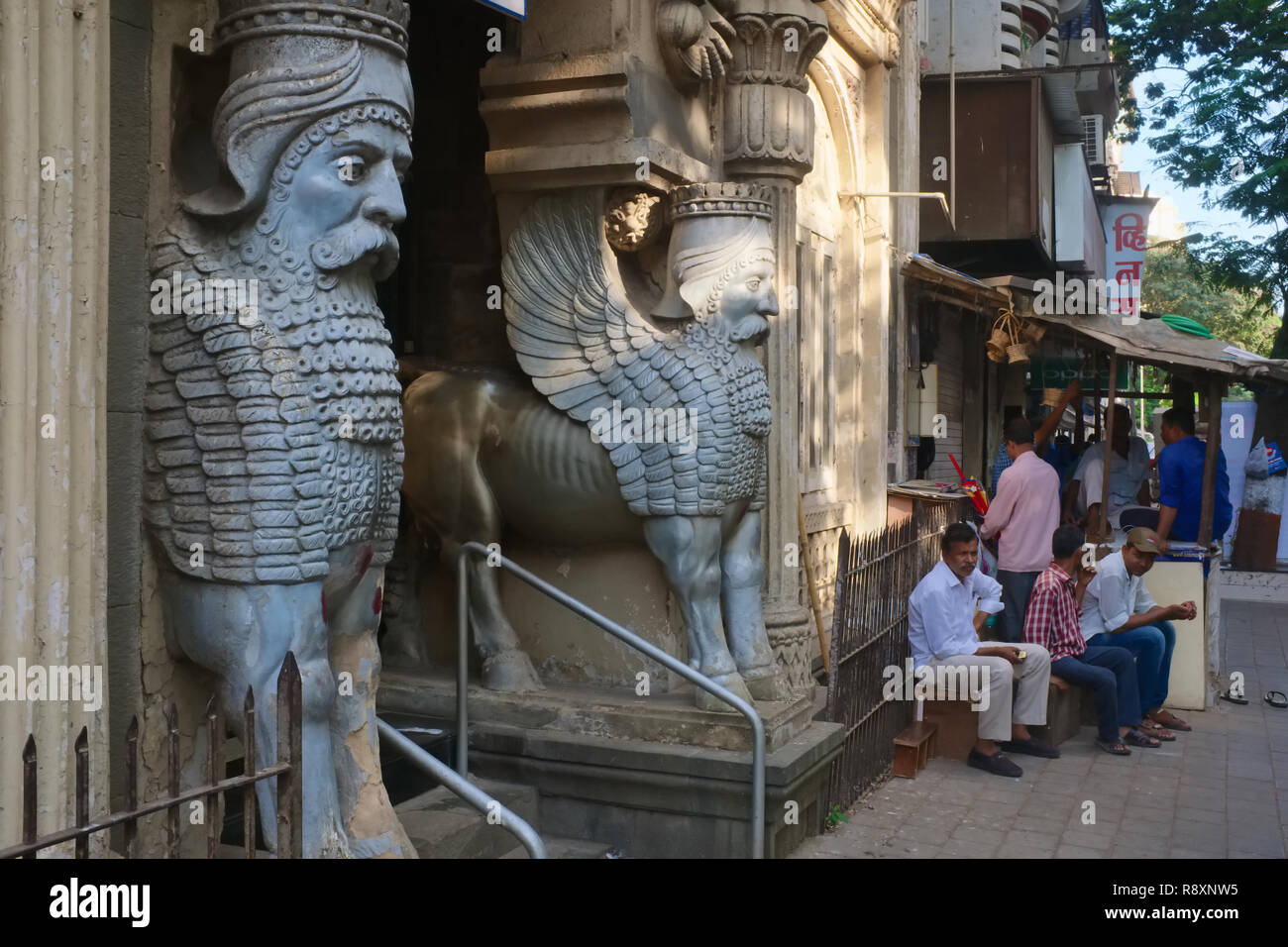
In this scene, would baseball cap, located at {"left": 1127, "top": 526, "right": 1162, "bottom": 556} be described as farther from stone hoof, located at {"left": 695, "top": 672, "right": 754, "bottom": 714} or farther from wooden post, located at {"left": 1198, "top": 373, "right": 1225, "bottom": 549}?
stone hoof, located at {"left": 695, "top": 672, "right": 754, "bottom": 714}

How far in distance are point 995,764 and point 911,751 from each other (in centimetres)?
53

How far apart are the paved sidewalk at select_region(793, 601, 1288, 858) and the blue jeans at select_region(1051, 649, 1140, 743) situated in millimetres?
200

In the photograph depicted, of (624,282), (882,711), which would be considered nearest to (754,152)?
(624,282)

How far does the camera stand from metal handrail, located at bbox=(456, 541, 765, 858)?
4.89m

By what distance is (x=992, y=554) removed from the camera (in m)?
9.78

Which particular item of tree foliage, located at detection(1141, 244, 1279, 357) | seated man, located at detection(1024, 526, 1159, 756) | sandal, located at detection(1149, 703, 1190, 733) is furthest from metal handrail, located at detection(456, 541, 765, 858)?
tree foliage, located at detection(1141, 244, 1279, 357)

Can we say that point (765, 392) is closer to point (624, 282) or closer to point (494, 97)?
point (624, 282)

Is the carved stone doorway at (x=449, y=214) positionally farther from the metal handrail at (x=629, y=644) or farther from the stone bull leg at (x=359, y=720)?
the stone bull leg at (x=359, y=720)

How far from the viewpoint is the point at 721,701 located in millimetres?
5445

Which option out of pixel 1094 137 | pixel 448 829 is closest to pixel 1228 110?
pixel 1094 137

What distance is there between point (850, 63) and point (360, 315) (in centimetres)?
636

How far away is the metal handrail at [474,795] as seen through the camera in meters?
3.51

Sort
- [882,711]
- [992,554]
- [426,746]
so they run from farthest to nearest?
[992,554] < [882,711] < [426,746]

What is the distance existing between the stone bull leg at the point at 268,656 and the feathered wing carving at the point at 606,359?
215 cm
